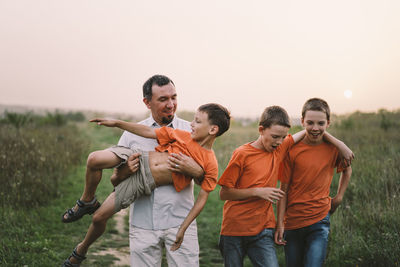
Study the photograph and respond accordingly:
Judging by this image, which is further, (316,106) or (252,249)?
(316,106)

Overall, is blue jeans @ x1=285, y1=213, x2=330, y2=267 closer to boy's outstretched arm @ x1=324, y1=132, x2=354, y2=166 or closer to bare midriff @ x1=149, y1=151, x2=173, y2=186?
boy's outstretched arm @ x1=324, y1=132, x2=354, y2=166

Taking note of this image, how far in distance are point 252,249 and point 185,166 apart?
1.00 metres

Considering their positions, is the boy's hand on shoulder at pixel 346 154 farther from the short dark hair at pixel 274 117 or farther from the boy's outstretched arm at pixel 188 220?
the boy's outstretched arm at pixel 188 220

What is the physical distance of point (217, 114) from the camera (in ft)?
10.3

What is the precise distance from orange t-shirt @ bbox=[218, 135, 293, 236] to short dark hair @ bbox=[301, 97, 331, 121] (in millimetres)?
582

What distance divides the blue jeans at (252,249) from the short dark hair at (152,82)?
1.54 metres

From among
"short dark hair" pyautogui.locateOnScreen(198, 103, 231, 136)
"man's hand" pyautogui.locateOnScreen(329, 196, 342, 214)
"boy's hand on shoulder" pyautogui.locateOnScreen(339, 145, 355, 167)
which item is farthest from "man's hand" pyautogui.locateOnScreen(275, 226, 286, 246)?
"short dark hair" pyautogui.locateOnScreen(198, 103, 231, 136)

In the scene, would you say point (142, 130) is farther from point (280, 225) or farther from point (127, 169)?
point (280, 225)

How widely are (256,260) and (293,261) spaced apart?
543 millimetres

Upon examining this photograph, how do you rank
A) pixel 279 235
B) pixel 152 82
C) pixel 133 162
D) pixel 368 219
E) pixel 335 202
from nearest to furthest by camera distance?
1. pixel 133 162
2. pixel 279 235
3. pixel 152 82
4. pixel 335 202
5. pixel 368 219

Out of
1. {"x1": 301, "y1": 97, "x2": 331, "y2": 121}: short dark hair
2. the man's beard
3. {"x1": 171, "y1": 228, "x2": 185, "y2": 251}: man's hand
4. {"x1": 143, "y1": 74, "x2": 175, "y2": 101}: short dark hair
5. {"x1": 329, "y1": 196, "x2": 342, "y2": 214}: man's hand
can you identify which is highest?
{"x1": 143, "y1": 74, "x2": 175, "y2": 101}: short dark hair

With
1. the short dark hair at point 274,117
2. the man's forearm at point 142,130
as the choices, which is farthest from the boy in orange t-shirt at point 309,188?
the man's forearm at point 142,130

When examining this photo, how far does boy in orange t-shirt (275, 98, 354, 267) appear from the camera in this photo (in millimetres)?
3316

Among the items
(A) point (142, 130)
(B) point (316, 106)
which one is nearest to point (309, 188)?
(B) point (316, 106)
